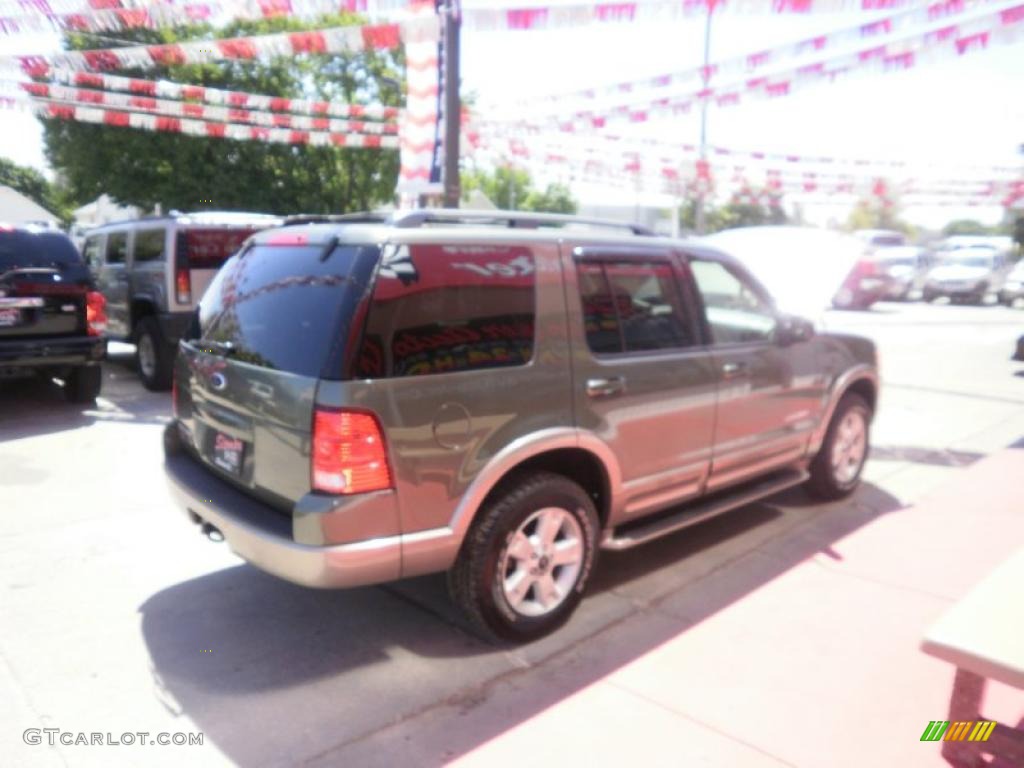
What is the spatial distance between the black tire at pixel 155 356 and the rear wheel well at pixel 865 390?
6776 mm

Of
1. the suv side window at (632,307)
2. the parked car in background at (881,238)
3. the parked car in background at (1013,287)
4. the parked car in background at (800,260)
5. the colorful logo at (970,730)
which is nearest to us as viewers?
the colorful logo at (970,730)

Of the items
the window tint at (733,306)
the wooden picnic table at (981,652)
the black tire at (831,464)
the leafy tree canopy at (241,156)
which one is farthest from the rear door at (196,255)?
the leafy tree canopy at (241,156)

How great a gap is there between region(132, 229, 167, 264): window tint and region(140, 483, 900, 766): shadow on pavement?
16.9 feet

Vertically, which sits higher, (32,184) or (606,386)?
(32,184)

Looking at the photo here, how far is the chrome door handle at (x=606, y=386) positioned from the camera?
3445mm

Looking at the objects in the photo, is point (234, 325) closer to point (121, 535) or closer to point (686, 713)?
point (121, 535)

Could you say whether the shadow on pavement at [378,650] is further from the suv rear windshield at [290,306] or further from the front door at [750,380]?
the suv rear windshield at [290,306]

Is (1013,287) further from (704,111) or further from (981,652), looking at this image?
(981,652)

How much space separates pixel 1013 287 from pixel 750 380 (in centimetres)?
2263

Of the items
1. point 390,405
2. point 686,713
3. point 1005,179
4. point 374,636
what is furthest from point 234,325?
point 1005,179

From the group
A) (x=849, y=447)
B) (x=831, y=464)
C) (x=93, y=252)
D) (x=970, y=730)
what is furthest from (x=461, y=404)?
(x=93, y=252)

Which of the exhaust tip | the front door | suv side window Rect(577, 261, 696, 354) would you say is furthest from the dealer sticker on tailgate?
the front door

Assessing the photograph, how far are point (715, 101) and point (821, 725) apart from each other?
8.43m

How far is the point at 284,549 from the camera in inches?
112
